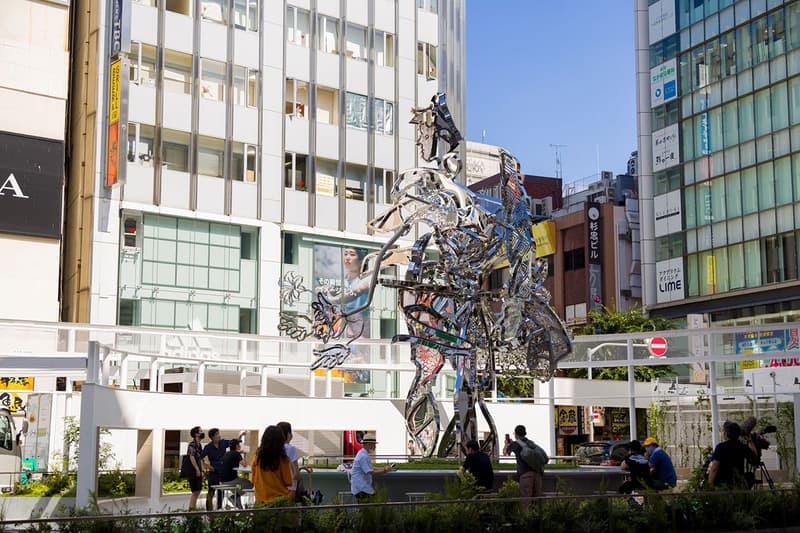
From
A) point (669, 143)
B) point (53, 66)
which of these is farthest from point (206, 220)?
point (669, 143)

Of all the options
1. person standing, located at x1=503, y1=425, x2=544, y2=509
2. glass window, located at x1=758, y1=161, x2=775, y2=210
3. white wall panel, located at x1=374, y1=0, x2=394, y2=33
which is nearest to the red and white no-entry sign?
person standing, located at x1=503, y1=425, x2=544, y2=509

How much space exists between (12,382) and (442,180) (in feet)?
64.1

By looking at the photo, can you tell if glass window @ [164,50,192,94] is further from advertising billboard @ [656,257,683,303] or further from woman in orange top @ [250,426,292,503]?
woman in orange top @ [250,426,292,503]

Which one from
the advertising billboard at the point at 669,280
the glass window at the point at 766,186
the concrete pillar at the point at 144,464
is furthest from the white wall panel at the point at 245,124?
the advertising billboard at the point at 669,280

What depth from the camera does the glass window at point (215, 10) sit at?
4081cm

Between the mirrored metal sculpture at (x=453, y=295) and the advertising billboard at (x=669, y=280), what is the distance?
36.9 meters

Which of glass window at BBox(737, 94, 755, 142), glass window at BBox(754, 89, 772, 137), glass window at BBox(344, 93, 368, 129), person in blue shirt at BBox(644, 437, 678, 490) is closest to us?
person in blue shirt at BBox(644, 437, 678, 490)

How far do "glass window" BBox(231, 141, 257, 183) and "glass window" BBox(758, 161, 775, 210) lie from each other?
79.1 ft

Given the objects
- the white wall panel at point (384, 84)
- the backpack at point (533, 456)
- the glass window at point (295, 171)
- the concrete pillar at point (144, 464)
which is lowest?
the concrete pillar at point (144, 464)

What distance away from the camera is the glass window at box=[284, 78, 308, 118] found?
140ft

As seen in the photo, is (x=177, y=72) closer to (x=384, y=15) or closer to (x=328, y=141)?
(x=328, y=141)

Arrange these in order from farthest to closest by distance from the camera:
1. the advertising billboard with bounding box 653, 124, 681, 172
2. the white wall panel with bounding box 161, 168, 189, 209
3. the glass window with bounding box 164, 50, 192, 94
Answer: the advertising billboard with bounding box 653, 124, 681, 172, the glass window with bounding box 164, 50, 192, 94, the white wall panel with bounding box 161, 168, 189, 209

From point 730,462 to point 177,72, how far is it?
29251 mm

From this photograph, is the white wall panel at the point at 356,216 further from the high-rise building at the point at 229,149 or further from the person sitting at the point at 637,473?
the person sitting at the point at 637,473
